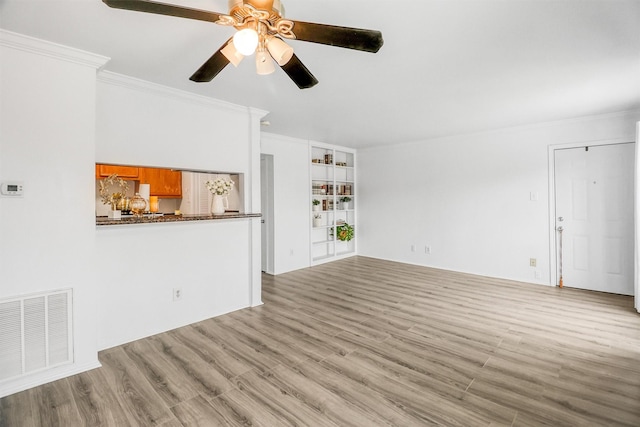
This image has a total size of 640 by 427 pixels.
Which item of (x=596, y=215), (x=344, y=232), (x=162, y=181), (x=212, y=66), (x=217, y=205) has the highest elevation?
(x=212, y=66)

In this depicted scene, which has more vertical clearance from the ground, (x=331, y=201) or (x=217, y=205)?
(x=331, y=201)

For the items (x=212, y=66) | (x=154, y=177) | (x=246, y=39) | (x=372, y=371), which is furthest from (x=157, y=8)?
(x=154, y=177)

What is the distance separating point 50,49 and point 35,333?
2.07 metres

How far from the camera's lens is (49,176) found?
90.1 inches

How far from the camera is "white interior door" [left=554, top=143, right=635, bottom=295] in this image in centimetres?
405

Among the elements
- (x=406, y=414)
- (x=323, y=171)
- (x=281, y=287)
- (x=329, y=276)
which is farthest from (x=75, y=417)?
(x=323, y=171)

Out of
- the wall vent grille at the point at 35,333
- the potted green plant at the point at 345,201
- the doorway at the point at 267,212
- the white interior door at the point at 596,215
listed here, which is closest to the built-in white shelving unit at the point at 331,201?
the potted green plant at the point at 345,201

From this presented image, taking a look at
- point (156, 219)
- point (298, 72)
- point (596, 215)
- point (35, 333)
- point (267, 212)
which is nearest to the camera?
point (298, 72)

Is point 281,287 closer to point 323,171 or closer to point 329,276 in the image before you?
point 329,276

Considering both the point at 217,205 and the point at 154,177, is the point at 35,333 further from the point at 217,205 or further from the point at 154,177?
the point at 154,177

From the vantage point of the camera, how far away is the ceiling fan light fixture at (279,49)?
5.03 ft

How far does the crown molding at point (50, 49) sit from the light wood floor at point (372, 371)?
7.90 feet

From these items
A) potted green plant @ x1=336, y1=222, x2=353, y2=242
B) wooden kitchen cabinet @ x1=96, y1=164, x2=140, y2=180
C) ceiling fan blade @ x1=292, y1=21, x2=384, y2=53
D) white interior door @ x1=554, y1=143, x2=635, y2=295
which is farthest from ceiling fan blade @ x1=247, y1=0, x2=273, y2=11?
potted green plant @ x1=336, y1=222, x2=353, y2=242

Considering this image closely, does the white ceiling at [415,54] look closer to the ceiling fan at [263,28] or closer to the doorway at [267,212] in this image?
the ceiling fan at [263,28]
